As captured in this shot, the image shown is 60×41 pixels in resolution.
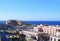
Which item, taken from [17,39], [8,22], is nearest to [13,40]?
[17,39]

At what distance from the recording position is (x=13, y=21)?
3042cm

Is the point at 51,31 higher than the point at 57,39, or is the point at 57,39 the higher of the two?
the point at 57,39

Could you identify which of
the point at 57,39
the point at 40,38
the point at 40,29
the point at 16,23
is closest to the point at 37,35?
the point at 40,38

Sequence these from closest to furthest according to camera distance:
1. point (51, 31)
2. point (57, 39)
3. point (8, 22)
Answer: point (57, 39) → point (51, 31) → point (8, 22)

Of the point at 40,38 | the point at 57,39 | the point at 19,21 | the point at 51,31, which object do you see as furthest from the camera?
the point at 19,21

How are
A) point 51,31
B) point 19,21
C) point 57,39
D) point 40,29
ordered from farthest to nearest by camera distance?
point 19,21 < point 40,29 < point 51,31 < point 57,39

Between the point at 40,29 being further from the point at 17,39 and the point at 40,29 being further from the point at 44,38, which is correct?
the point at 17,39

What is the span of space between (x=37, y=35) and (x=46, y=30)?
4238mm

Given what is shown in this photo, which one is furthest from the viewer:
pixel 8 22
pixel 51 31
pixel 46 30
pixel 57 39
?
pixel 8 22

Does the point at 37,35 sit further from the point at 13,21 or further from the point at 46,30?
the point at 13,21

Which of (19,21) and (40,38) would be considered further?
(19,21)

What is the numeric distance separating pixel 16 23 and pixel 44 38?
18.4 m

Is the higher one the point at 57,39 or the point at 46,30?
the point at 57,39

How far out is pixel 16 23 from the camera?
31.7 m
